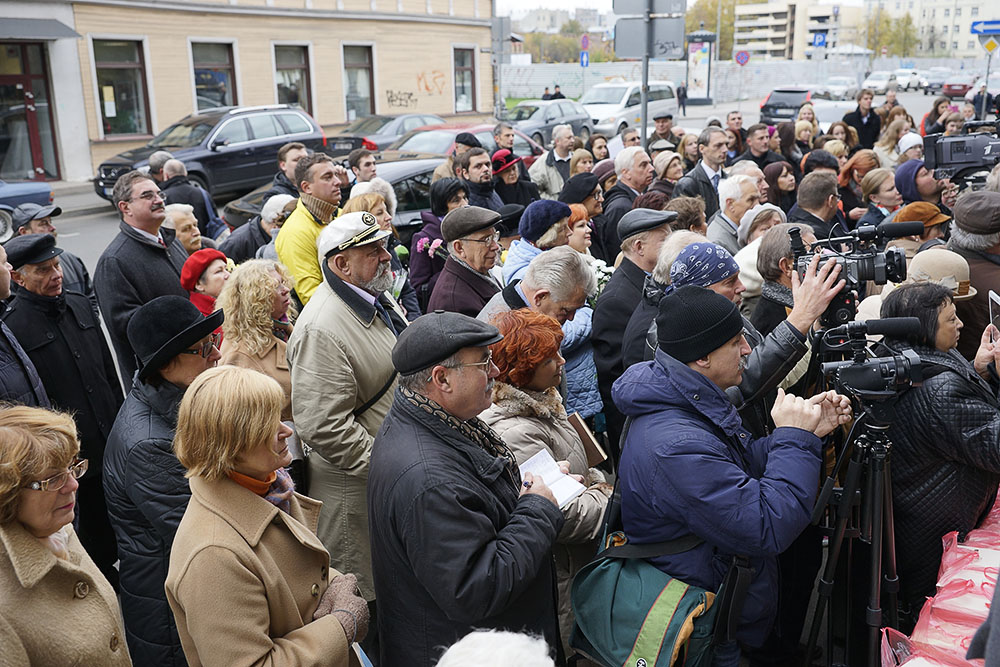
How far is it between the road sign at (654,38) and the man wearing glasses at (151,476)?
24.0 feet

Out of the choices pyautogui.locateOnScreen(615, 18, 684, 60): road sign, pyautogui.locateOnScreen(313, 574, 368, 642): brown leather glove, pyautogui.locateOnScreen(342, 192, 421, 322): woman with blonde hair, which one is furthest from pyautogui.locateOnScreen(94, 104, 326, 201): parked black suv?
pyautogui.locateOnScreen(313, 574, 368, 642): brown leather glove

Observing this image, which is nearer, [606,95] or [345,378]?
[345,378]

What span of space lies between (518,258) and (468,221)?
0.54 metres

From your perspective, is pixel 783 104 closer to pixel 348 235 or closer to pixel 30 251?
pixel 348 235

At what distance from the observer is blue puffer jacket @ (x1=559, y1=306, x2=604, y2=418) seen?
176 inches

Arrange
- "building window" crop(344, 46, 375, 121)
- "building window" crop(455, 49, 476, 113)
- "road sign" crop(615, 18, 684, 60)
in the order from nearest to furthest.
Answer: "road sign" crop(615, 18, 684, 60)
"building window" crop(344, 46, 375, 121)
"building window" crop(455, 49, 476, 113)

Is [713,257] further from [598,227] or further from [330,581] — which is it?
[598,227]

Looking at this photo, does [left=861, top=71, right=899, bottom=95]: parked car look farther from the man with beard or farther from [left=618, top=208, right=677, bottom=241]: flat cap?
the man with beard

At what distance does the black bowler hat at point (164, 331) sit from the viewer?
2.97m

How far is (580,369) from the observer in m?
4.54

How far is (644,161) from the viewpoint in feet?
25.5

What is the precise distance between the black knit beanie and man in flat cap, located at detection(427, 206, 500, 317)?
206cm

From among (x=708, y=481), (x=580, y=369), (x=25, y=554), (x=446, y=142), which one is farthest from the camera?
(x=446, y=142)

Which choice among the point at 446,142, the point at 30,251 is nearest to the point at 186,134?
the point at 446,142
